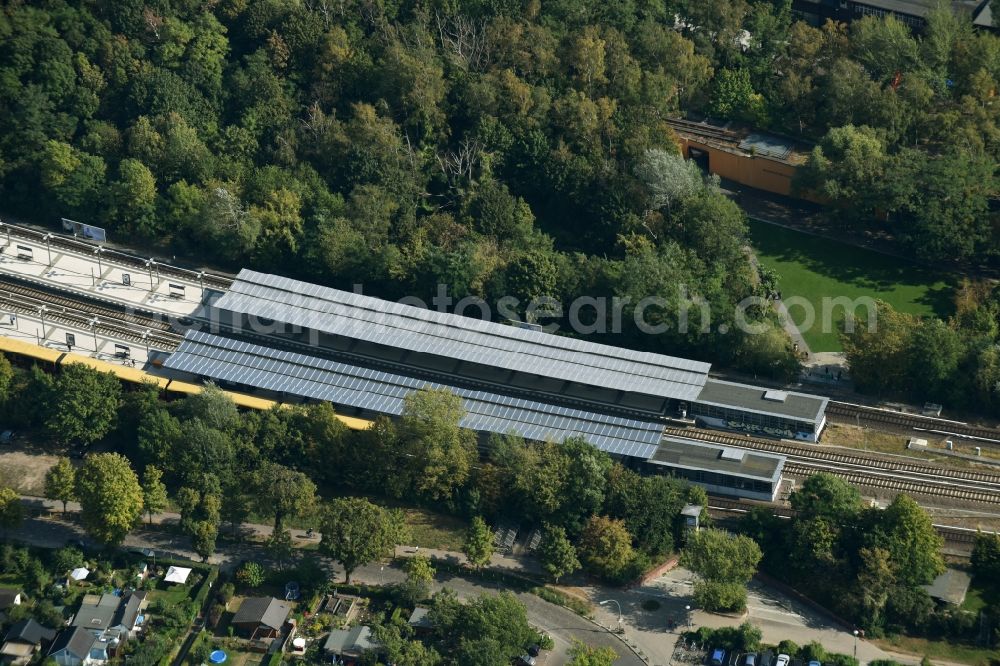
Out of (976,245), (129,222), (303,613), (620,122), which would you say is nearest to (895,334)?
(976,245)

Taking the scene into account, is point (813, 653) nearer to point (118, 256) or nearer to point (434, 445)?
point (434, 445)

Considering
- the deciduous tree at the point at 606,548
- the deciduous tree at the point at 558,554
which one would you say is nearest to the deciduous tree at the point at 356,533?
the deciduous tree at the point at 558,554

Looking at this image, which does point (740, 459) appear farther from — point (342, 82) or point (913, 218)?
point (342, 82)

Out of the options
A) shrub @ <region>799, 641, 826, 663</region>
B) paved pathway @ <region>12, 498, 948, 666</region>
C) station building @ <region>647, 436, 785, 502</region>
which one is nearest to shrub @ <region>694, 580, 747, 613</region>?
paved pathway @ <region>12, 498, 948, 666</region>

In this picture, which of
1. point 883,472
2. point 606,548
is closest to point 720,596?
point 606,548

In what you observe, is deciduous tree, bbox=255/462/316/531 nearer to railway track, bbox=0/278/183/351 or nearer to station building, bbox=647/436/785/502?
railway track, bbox=0/278/183/351
